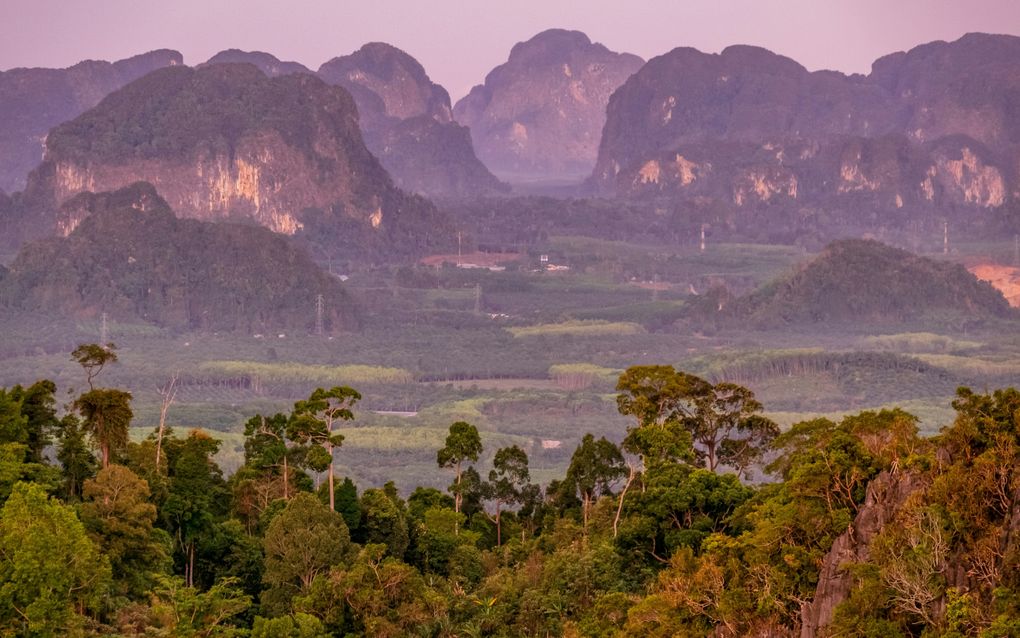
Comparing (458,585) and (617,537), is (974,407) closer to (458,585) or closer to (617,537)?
(617,537)

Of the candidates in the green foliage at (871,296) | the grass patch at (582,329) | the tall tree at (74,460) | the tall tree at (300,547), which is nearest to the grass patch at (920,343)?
the green foliage at (871,296)

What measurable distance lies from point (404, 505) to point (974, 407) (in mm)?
28070

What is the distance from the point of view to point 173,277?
17812 cm

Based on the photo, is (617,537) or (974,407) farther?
(617,537)

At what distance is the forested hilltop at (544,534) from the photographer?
130 ft

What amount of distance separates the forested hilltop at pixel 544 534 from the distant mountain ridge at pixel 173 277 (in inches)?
4207

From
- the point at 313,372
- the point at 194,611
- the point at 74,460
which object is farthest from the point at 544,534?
the point at 313,372

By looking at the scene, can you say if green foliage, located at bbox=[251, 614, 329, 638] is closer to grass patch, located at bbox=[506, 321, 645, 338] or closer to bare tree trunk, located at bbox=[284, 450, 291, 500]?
bare tree trunk, located at bbox=[284, 450, 291, 500]

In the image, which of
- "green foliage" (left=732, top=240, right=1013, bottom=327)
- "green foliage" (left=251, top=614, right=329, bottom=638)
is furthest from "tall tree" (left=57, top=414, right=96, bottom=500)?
"green foliage" (left=732, top=240, right=1013, bottom=327)

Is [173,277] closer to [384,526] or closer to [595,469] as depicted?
[595,469]

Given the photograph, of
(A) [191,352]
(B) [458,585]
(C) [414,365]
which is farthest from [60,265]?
(B) [458,585]

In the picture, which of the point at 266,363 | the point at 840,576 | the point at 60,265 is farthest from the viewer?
the point at 60,265

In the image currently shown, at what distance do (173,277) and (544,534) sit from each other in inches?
4820

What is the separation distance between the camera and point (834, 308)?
18562 cm
